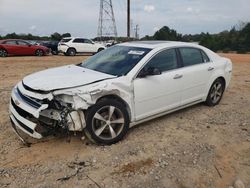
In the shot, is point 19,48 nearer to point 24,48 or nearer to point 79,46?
point 24,48

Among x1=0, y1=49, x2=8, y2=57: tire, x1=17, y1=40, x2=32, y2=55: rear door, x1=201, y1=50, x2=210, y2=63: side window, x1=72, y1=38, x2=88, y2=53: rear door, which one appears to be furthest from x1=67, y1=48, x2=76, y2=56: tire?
x1=201, y1=50, x2=210, y2=63: side window

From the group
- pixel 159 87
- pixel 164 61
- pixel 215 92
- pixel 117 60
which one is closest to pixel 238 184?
pixel 159 87

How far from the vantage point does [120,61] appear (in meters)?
5.03

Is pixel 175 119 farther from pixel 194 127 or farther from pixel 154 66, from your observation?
pixel 154 66

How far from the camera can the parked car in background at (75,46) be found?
73.2ft

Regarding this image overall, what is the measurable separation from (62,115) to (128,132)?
1355 mm

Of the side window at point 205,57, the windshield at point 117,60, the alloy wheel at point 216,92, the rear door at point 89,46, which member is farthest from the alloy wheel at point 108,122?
the rear door at point 89,46

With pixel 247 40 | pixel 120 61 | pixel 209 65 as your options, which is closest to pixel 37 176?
pixel 120 61

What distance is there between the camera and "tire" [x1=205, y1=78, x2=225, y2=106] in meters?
6.36

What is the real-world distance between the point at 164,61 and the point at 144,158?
1.92 m

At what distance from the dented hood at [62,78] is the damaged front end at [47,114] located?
12 centimetres

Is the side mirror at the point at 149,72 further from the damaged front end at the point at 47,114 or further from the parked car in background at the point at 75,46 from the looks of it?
the parked car in background at the point at 75,46

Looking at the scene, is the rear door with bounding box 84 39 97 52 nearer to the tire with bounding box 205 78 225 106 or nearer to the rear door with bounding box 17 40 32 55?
the rear door with bounding box 17 40 32 55

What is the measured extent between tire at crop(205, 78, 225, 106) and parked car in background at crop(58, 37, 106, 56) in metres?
17.3
